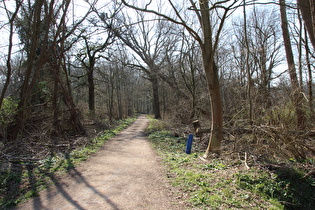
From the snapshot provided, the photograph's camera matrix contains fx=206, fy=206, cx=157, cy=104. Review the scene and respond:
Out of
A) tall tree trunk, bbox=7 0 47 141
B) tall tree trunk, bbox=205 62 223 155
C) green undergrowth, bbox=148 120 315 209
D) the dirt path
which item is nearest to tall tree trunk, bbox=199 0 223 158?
tall tree trunk, bbox=205 62 223 155

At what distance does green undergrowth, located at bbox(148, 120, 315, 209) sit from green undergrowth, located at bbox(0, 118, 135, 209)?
2982 mm

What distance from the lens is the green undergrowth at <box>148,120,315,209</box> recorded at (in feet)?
13.0

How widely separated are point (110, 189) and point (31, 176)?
237 centimetres

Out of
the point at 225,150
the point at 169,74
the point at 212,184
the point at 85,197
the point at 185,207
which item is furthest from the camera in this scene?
the point at 169,74

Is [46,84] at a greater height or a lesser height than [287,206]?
greater

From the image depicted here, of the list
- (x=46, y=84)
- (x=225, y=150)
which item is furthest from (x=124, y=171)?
(x=46, y=84)

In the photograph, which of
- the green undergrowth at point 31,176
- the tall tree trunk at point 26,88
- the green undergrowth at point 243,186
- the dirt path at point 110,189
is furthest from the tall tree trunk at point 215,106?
the tall tree trunk at point 26,88

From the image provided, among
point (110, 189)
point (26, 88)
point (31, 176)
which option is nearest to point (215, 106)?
point (110, 189)

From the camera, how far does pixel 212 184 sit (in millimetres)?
4641

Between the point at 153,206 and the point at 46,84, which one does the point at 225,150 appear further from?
the point at 46,84

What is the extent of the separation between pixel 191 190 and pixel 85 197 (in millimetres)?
2154

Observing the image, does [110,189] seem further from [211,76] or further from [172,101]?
[172,101]

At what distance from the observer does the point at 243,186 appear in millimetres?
4633

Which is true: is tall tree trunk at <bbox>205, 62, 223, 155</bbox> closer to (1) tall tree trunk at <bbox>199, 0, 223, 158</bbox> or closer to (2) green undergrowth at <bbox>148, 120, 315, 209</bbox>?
(1) tall tree trunk at <bbox>199, 0, 223, 158</bbox>
